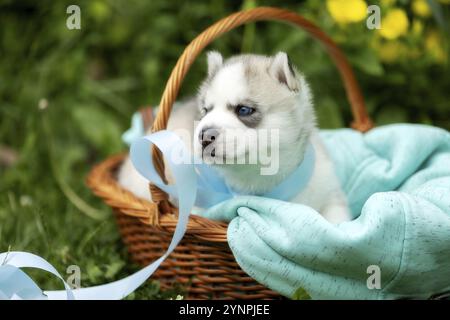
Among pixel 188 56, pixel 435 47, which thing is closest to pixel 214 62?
pixel 188 56

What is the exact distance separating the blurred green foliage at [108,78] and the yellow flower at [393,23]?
6 centimetres

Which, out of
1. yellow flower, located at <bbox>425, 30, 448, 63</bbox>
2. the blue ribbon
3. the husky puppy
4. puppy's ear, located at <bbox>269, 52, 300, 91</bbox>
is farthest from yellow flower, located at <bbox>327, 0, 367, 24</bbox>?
the blue ribbon

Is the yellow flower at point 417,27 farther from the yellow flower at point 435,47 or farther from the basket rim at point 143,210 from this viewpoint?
the basket rim at point 143,210

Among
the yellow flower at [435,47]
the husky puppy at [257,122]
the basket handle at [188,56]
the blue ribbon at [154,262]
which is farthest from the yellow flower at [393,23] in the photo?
the blue ribbon at [154,262]

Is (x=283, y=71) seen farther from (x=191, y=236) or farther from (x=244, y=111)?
(x=191, y=236)

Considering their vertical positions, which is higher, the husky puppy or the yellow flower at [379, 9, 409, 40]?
the yellow flower at [379, 9, 409, 40]

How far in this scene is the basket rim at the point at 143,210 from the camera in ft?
Result: 6.44

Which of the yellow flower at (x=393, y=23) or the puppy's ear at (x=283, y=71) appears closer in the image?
the puppy's ear at (x=283, y=71)

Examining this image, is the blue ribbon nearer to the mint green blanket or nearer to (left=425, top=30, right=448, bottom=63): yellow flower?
the mint green blanket

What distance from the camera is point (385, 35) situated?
9.73ft

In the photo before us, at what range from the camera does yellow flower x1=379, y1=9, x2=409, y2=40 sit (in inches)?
116

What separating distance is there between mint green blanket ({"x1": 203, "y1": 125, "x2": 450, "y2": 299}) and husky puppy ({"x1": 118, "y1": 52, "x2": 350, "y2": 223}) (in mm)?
160

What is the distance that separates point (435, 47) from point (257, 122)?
67.0 inches

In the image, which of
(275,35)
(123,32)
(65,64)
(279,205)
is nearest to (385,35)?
(275,35)
